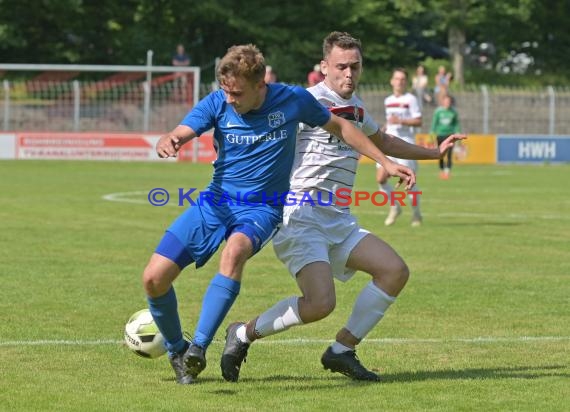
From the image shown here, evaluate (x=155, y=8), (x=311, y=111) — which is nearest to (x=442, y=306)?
(x=311, y=111)

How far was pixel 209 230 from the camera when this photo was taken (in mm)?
6922

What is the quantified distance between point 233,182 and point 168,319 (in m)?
0.84

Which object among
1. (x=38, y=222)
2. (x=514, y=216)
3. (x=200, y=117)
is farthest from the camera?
(x=514, y=216)

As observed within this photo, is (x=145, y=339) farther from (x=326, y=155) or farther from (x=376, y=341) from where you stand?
(x=376, y=341)

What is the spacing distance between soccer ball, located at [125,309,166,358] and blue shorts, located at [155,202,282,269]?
658 mm

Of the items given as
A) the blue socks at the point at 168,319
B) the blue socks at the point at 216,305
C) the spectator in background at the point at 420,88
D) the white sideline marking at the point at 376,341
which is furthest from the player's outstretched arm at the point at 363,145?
the spectator in background at the point at 420,88

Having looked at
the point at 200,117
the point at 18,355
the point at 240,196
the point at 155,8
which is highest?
the point at 155,8

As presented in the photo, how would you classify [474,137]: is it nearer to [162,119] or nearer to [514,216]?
[162,119]

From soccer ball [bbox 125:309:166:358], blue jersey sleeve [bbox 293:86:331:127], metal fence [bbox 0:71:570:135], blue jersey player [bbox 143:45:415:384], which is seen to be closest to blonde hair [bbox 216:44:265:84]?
blue jersey player [bbox 143:45:415:384]

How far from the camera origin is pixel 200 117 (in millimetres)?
6855

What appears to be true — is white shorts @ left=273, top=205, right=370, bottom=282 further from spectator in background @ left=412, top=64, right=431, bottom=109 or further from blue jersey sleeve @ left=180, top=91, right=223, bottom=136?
spectator in background @ left=412, top=64, right=431, bottom=109

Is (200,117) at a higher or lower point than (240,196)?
higher

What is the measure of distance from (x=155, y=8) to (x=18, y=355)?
4331 cm

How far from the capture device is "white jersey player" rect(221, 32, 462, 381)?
717 cm
